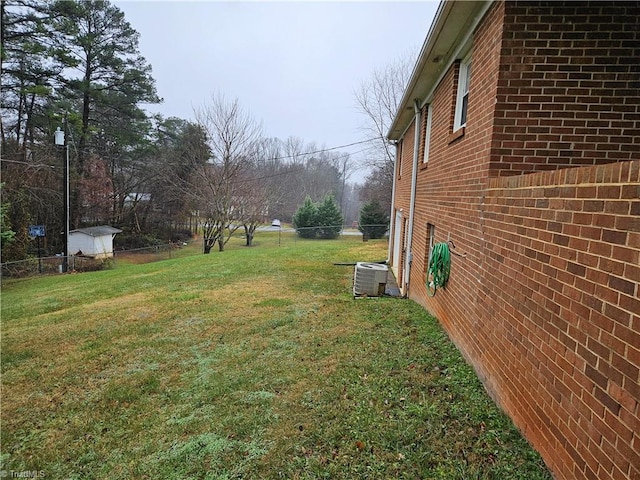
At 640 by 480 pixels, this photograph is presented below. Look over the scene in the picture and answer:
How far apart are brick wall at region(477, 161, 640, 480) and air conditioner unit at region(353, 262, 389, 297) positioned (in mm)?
4768

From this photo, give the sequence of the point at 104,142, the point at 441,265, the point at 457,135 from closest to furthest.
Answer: the point at 457,135
the point at 441,265
the point at 104,142

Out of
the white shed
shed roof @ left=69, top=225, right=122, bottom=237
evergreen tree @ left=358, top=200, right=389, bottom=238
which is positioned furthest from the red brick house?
evergreen tree @ left=358, top=200, right=389, bottom=238

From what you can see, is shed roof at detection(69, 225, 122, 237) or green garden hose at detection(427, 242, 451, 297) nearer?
green garden hose at detection(427, 242, 451, 297)

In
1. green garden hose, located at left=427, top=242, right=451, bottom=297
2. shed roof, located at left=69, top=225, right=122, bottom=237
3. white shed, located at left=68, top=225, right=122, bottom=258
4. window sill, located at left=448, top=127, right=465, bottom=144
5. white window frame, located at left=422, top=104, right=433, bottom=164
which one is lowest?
white shed, located at left=68, top=225, right=122, bottom=258

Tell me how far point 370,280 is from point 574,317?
19.2 feet

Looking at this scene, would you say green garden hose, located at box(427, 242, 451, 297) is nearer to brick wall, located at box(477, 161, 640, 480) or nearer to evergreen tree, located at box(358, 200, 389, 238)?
brick wall, located at box(477, 161, 640, 480)

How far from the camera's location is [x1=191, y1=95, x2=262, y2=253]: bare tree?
20281 mm

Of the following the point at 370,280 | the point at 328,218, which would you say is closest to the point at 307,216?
the point at 328,218

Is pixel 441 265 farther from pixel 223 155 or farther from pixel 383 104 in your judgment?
pixel 383 104

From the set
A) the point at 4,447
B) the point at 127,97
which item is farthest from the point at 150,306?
the point at 127,97

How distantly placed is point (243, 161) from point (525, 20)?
19.4 meters

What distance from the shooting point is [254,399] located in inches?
138

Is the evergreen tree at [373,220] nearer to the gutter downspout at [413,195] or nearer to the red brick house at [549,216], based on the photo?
the gutter downspout at [413,195]

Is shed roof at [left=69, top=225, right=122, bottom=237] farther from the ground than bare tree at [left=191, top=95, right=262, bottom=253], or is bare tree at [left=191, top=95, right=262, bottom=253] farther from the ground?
bare tree at [left=191, top=95, right=262, bottom=253]
